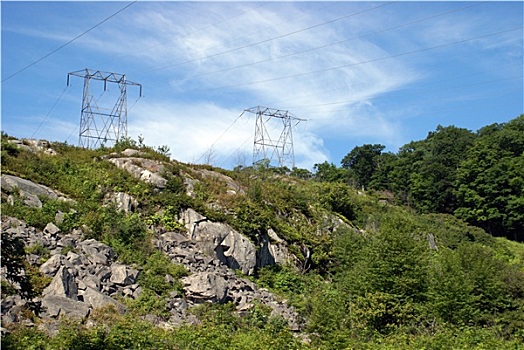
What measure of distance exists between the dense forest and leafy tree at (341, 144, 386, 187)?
38.9m

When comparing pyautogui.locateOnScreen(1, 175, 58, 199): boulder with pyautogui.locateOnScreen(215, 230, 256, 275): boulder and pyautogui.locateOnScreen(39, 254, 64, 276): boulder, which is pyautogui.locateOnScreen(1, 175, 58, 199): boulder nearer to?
pyautogui.locateOnScreen(39, 254, 64, 276): boulder

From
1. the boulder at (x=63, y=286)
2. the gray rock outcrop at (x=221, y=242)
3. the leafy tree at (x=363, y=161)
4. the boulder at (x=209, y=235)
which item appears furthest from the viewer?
the leafy tree at (x=363, y=161)

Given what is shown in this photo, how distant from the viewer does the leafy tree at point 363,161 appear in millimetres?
78938

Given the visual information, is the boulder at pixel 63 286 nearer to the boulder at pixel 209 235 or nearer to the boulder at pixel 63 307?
the boulder at pixel 63 307

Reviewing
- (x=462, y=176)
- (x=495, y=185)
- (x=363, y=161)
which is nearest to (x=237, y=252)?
(x=495, y=185)

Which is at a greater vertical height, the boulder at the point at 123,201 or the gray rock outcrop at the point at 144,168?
the gray rock outcrop at the point at 144,168

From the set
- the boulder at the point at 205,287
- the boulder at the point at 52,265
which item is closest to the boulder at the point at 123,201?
the boulder at the point at 205,287

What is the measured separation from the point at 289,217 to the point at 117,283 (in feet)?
47.0

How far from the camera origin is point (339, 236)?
3084cm

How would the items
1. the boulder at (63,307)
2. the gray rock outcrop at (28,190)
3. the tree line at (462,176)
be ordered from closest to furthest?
1. the boulder at (63,307)
2. the gray rock outcrop at (28,190)
3. the tree line at (462,176)

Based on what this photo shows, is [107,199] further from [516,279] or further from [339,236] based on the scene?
[516,279]

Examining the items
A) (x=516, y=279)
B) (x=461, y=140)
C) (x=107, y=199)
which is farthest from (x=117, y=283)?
(x=461, y=140)

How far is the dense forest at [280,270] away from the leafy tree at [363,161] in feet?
128

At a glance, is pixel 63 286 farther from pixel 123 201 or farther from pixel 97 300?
pixel 123 201
